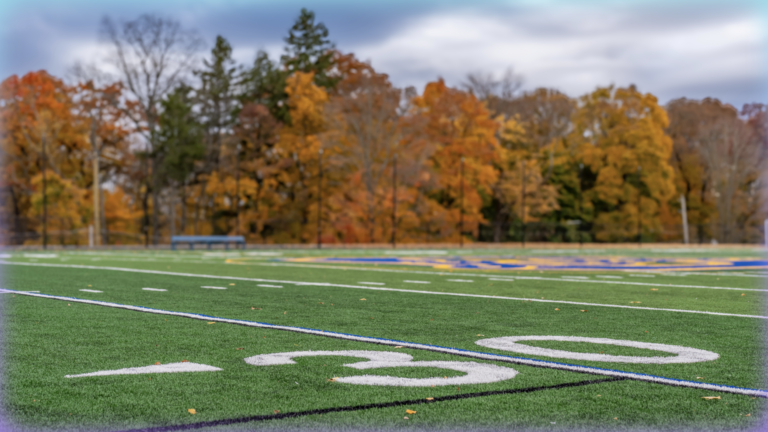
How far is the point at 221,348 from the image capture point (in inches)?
269

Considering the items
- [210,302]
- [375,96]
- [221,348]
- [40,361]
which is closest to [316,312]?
[210,302]

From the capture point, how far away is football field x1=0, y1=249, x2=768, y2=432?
4.48 metres

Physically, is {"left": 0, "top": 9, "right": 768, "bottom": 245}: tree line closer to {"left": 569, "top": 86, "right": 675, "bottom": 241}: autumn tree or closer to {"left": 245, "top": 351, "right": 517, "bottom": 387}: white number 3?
{"left": 569, "top": 86, "right": 675, "bottom": 241}: autumn tree

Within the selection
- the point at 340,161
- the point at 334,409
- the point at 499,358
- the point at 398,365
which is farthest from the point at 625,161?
the point at 334,409

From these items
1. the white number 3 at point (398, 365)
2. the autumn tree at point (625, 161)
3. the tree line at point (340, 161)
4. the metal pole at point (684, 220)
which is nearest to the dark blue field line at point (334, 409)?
the white number 3 at point (398, 365)

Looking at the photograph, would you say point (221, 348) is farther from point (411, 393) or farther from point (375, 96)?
point (375, 96)

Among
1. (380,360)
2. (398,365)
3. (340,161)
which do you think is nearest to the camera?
(398,365)

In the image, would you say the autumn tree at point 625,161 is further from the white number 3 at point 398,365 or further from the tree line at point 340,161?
the white number 3 at point 398,365

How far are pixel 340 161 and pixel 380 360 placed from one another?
146ft

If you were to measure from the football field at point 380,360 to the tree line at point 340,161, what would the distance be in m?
37.4

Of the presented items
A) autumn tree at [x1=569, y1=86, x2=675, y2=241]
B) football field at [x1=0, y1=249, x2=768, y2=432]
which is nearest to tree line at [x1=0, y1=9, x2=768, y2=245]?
autumn tree at [x1=569, y1=86, x2=675, y2=241]

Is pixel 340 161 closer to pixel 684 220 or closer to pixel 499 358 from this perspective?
pixel 684 220

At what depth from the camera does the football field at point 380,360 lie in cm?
448

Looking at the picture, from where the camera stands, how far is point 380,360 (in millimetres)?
6219
